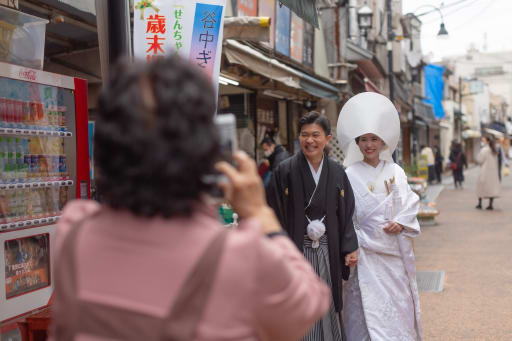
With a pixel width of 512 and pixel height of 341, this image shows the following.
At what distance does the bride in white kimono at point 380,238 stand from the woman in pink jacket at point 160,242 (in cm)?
300

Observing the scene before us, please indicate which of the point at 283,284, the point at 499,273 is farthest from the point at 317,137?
the point at 499,273

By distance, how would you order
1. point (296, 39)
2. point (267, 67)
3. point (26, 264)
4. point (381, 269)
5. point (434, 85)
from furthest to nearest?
point (434, 85) → point (296, 39) → point (267, 67) → point (381, 269) → point (26, 264)

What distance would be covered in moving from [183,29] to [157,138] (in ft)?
8.56

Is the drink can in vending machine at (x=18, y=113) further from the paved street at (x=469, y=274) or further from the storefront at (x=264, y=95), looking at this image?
the paved street at (x=469, y=274)

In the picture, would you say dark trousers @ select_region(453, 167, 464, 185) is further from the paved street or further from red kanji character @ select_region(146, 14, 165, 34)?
red kanji character @ select_region(146, 14, 165, 34)

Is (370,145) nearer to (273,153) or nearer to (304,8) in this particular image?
(304,8)

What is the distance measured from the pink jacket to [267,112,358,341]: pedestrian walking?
245 centimetres

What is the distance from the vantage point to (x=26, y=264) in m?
4.23

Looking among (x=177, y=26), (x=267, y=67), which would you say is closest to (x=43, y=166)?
(x=177, y=26)

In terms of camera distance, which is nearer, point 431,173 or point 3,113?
point 3,113

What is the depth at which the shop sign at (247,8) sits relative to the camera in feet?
30.7

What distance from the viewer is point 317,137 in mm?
4129

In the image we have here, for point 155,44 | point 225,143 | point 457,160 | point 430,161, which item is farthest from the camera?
point 430,161

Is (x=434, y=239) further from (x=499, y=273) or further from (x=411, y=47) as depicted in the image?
(x=411, y=47)
